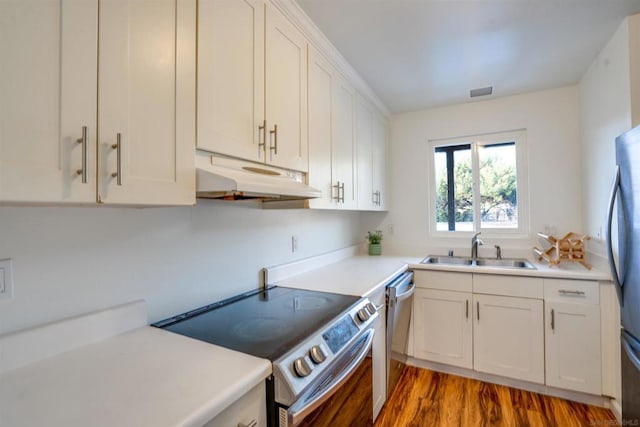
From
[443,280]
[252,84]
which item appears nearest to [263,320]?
[252,84]

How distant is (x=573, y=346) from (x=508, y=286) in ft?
1.74

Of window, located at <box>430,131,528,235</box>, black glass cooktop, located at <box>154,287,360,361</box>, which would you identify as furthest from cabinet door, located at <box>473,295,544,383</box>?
black glass cooktop, located at <box>154,287,360,361</box>

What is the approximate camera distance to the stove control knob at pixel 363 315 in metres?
1.42

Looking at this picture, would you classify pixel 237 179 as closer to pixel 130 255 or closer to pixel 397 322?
pixel 130 255

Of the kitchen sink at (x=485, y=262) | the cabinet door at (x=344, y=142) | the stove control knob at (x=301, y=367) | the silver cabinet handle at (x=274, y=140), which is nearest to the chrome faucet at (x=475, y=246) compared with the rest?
the kitchen sink at (x=485, y=262)

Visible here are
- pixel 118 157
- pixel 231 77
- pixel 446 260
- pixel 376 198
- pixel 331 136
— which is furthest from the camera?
pixel 446 260

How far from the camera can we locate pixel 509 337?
2244 millimetres

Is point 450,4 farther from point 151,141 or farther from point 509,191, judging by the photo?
point 509,191

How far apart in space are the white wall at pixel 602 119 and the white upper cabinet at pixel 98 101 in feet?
7.82

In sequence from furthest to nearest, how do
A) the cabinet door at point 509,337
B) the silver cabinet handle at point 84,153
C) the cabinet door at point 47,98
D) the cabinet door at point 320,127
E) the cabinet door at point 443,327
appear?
the cabinet door at point 443,327
the cabinet door at point 509,337
the cabinet door at point 320,127
the silver cabinet handle at point 84,153
the cabinet door at point 47,98

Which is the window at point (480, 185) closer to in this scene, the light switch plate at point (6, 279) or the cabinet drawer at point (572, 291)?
the cabinet drawer at point (572, 291)

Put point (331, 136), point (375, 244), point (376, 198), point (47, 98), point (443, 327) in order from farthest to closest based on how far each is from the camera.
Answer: point (375, 244)
point (376, 198)
point (443, 327)
point (331, 136)
point (47, 98)

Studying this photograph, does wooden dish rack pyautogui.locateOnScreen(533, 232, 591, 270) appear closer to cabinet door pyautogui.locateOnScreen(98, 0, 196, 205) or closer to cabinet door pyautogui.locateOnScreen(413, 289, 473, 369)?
cabinet door pyautogui.locateOnScreen(413, 289, 473, 369)

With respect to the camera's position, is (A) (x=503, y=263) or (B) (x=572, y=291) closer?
(B) (x=572, y=291)
